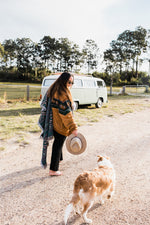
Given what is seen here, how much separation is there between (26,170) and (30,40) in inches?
2157

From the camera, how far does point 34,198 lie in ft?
8.59

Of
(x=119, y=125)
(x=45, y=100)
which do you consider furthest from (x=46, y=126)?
(x=119, y=125)

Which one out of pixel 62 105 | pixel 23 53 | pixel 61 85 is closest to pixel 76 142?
pixel 62 105

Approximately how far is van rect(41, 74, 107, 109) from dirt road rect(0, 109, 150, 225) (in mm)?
5304

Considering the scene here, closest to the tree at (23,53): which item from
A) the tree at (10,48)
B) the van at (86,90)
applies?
the tree at (10,48)

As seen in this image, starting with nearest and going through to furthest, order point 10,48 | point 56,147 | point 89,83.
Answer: point 56,147 → point 89,83 → point 10,48

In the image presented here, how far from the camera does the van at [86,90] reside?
33.2ft

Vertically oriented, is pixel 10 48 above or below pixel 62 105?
above

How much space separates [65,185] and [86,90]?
8.27 meters

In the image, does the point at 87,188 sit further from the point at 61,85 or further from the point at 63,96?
the point at 61,85

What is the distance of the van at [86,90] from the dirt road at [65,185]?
5.30m

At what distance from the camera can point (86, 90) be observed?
1081 centimetres

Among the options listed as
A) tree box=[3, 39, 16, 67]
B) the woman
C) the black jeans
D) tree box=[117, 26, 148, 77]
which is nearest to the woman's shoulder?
the woman

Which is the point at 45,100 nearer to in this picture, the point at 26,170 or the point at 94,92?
the point at 26,170
